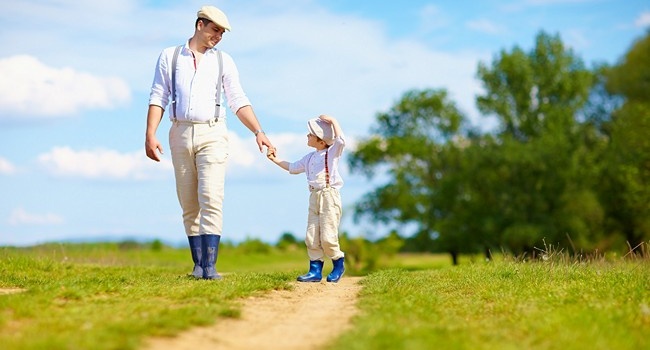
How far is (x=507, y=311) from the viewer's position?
25.9 ft

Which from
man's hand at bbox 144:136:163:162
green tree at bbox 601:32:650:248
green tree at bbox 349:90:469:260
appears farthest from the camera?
green tree at bbox 349:90:469:260

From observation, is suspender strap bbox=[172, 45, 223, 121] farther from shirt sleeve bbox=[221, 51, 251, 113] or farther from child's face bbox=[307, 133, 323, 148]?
child's face bbox=[307, 133, 323, 148]

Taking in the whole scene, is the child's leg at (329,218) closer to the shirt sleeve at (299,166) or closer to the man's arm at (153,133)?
the shirt sleeve at (299,166)

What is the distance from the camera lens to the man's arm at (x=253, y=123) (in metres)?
10.8

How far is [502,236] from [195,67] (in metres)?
28.0

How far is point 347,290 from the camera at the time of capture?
378 inches

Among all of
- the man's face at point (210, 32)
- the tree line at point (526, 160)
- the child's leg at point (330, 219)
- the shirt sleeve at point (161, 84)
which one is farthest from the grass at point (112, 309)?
the tree line at point (526, 160)

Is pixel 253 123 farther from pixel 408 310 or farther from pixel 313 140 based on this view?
pixel 408 310

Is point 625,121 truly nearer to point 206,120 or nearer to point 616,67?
point 616,67

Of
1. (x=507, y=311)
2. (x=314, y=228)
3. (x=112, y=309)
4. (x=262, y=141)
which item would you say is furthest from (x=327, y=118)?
(x=112, y=309)

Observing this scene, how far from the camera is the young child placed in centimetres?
1057

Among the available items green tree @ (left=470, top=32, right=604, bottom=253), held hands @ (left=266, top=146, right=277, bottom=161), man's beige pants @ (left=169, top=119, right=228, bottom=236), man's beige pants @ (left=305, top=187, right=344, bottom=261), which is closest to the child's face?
held hands @ (left=266, top=146, right=277, bottom=161)

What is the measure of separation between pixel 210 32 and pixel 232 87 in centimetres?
77

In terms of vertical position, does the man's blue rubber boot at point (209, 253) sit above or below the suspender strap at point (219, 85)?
below
